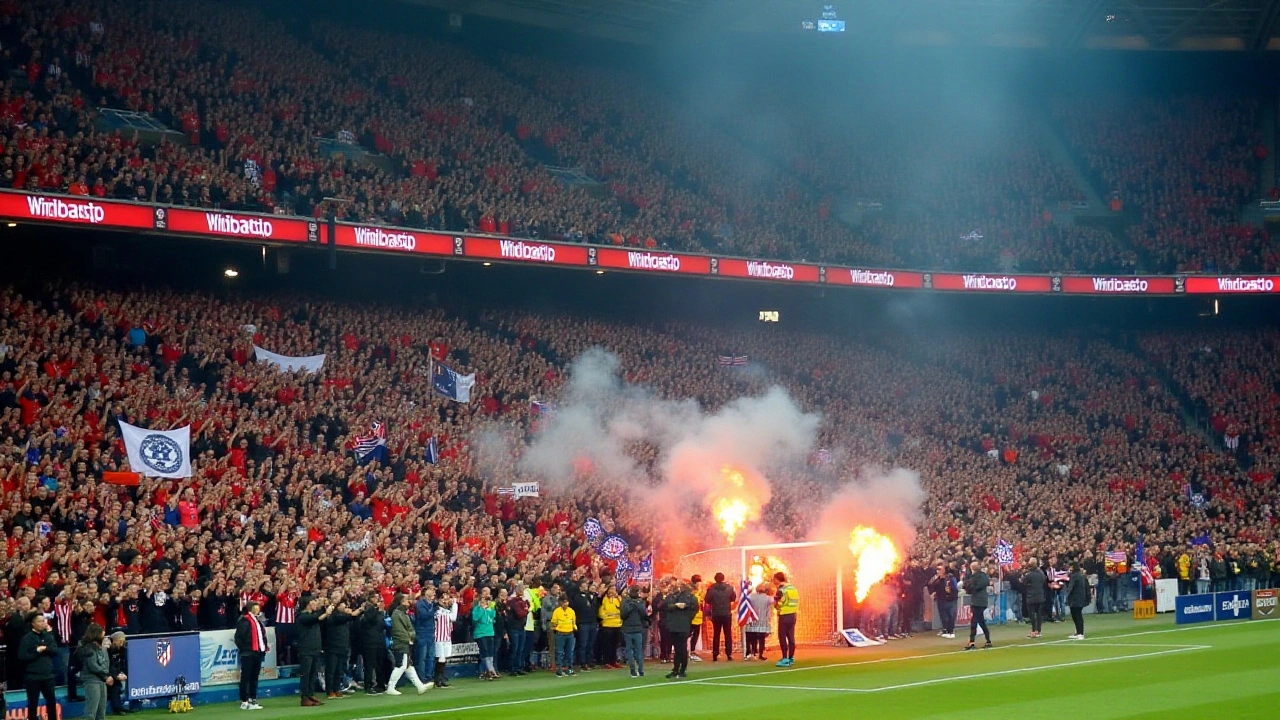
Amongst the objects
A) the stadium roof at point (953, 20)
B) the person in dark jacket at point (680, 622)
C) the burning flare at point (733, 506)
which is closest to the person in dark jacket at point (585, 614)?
the person in dark jacket at point (680, 622)

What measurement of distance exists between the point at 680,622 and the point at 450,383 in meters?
12.4

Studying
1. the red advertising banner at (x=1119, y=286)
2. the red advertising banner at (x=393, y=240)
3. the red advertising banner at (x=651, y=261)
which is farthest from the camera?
the red advertising banner at (x=1119, y=286)

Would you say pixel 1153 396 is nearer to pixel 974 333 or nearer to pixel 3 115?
pixel 974 333

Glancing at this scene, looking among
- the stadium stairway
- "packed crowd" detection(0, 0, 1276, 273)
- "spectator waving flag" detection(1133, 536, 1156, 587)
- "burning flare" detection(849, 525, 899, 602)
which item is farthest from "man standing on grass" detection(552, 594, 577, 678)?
the stadium stairway

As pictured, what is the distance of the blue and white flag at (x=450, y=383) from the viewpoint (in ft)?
110

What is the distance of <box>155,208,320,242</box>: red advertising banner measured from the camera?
29.8m

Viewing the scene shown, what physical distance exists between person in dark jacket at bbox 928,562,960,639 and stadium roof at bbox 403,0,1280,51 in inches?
908

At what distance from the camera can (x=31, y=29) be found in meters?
33.0

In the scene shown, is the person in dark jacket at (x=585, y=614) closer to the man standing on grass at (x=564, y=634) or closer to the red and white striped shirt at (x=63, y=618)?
the man standing on grass at (x=564, y=634)

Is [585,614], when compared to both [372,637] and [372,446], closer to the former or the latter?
[372,637]

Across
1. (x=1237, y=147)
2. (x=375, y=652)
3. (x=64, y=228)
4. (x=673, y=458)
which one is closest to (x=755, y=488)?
(x=673, y=458)

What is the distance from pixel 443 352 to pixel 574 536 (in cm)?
721

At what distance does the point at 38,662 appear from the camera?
17.8 metres

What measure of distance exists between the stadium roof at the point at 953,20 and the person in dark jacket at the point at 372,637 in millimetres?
26424
